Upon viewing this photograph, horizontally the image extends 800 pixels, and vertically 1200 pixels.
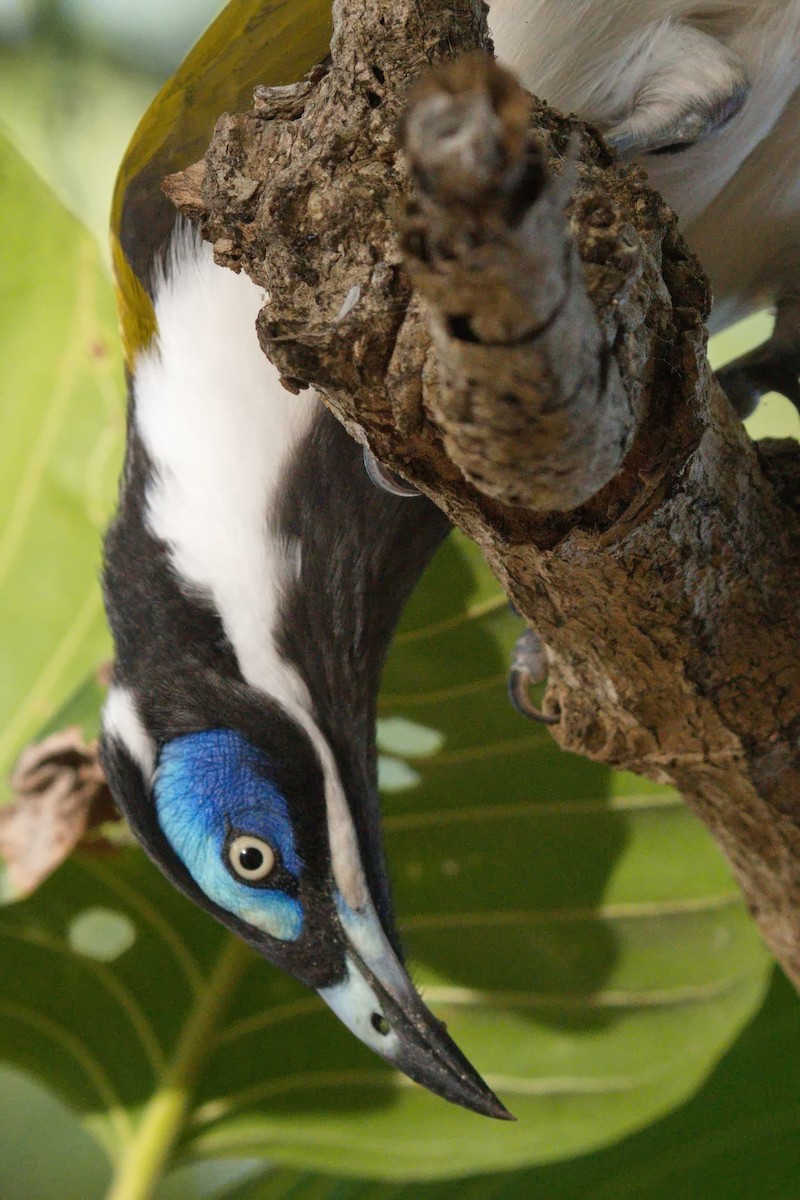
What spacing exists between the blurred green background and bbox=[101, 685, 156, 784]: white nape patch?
335 millimetres

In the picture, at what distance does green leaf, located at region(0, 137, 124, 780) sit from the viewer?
1.11 m

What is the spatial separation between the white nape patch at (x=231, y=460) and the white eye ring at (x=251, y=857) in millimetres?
43

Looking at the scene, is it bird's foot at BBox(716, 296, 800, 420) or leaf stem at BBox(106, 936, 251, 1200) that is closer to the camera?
bird's foot at BBox(716, 296, 800, 420)

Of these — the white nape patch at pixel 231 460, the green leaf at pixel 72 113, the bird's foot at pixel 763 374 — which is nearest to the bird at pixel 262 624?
the white nape patch at pixel 231 460

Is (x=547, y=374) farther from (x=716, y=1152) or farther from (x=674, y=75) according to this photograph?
(x=716, y=1152)

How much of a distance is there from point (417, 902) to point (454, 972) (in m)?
0.08

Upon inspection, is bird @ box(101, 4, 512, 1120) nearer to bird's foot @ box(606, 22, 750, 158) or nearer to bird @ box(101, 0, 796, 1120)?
bird @ box(101, 0, 796, 1120)

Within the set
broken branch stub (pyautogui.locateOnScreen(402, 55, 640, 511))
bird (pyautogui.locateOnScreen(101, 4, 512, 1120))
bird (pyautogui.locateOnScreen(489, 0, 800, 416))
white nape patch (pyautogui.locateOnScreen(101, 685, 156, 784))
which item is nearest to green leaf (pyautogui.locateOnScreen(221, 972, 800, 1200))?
bird (pyautogui.locateOnScreen(101, 4, 512, 1120))

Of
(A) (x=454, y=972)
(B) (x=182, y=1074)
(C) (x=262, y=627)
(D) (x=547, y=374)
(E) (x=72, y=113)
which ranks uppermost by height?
(D) (x=547, y=374)

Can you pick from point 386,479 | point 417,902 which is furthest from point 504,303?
point 417,902

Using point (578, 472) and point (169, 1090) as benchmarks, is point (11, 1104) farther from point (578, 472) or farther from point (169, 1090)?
point (578, 472)

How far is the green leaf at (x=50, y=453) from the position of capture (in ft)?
3.66

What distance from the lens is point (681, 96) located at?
0.60 metres

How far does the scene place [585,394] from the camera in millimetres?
253
